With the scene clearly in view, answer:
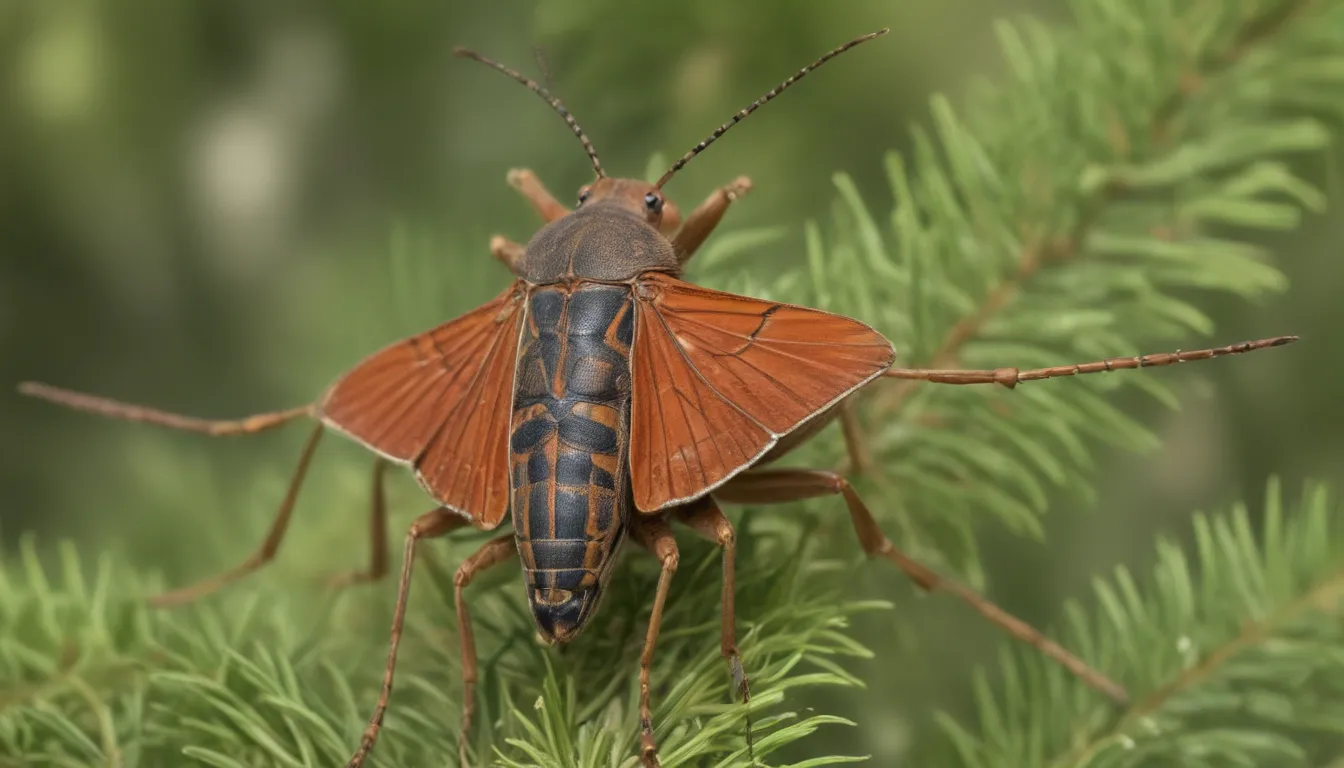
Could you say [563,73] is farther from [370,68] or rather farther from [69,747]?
[69,747]

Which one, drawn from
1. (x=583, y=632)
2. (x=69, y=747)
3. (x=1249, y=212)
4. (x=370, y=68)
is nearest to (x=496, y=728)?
(x=583, y=632)

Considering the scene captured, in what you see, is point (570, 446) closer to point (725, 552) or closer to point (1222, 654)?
point (725, 552)

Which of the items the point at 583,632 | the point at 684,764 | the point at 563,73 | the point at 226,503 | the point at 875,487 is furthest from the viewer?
the point at 226,503

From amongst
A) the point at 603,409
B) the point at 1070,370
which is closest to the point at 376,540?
the point at 603,409

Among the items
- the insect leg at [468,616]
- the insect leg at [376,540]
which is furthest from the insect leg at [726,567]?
the insect leg at [376,540]

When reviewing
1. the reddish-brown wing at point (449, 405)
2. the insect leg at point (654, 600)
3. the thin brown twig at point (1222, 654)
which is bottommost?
the thin brown twig at point (1222, 654)

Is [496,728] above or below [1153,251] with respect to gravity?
below

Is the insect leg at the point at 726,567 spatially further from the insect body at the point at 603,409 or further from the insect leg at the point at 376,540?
the insect leg at the point at 376,540
